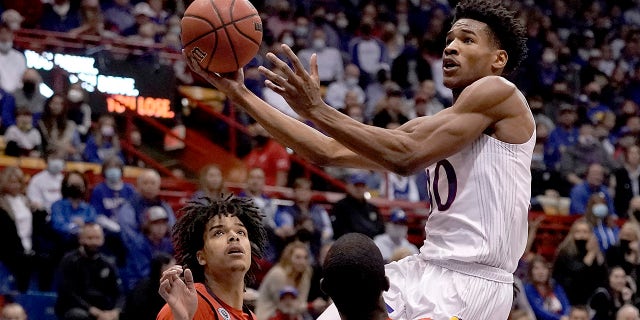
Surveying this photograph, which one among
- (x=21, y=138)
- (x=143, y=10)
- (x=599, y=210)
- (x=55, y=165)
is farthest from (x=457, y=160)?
(x=143, y=10)

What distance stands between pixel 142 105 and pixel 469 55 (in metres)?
7.68

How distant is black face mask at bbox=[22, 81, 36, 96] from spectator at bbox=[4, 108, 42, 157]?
0.42 meters

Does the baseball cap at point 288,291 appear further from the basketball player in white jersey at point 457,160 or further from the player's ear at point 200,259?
the basketball player in white jersey at point 457,160

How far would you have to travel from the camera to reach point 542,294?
10.6 meters

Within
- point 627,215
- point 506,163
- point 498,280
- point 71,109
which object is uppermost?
point 506,163

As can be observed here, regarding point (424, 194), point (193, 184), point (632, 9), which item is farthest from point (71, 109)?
point (632, 9)

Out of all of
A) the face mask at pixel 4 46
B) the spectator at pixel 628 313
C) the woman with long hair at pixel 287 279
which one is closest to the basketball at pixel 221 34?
the woman with long hair at pixel 287 279

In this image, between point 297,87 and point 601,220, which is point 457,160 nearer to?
point 297,87

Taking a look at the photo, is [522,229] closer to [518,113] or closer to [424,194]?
[518,113]

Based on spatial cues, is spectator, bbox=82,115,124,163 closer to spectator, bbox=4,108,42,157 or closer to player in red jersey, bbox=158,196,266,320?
spectator, bbox=4,108,42,157

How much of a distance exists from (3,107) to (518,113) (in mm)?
7491

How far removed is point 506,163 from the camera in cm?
436

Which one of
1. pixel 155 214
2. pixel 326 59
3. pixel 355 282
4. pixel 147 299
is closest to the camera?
pixel 355 282

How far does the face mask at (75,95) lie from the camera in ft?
36.6
